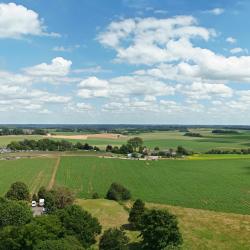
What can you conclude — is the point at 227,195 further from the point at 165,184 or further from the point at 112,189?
the point at 112,189

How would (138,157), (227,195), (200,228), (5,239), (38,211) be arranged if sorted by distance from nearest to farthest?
(5,239), (200,228), (38,211), (227,195), (138,157)

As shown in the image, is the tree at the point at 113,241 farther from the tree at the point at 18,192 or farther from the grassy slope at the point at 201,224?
the tree at the point at 18,192

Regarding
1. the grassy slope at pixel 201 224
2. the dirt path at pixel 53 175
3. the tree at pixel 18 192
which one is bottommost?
the grassy slope at pixel 201 224

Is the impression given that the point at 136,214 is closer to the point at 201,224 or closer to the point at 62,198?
the point at 201,224

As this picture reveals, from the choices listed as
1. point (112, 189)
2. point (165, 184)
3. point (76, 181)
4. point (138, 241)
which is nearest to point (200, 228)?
point (138, 241)

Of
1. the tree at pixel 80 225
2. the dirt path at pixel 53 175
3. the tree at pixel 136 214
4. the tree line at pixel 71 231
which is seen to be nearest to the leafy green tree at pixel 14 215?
the tree line at pixel 71 231

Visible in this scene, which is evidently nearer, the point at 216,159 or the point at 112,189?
the point at 112,189
